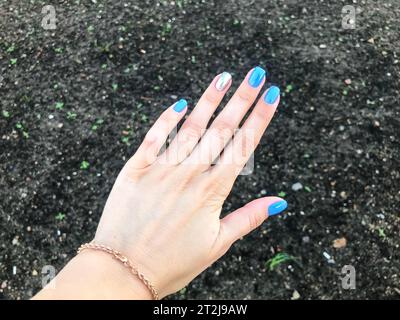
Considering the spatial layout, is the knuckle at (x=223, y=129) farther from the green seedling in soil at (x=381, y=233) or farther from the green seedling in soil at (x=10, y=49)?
the green seedling in soil at (x=10, y=49)

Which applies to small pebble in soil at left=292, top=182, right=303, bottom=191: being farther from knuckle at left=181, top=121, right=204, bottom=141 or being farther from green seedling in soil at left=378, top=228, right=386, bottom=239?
knuckle at left=181, top=121, right=204, bottom=141

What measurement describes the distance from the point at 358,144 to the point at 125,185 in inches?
43.5

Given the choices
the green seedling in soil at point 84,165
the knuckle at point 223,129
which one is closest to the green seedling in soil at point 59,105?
the green seedling in soil at point 84,165

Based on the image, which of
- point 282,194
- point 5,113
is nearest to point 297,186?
point 282,194

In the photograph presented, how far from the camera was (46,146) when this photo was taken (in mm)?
2084

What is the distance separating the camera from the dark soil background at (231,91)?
1804mm

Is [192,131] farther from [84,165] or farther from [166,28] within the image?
[166,28]

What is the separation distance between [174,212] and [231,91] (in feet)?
3.14

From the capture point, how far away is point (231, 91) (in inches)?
86.0

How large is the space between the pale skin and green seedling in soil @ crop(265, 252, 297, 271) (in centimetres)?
41
